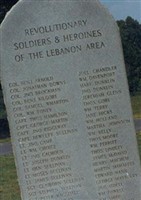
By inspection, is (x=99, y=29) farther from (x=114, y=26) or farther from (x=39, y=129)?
(x=39, y=129)

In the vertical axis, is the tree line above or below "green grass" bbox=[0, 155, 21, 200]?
above

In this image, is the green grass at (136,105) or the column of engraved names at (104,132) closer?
the column of engraved names at (104,132)

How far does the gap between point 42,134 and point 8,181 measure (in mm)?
4832

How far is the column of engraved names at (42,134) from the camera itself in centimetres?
603

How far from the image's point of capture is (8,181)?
10773mm

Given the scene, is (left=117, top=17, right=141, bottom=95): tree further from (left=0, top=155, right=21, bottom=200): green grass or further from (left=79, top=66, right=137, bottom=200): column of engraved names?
(left=79, top=66, right=137, bottom=200): column of engraved names

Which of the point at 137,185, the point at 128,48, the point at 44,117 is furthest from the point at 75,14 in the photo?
the point at 128,48

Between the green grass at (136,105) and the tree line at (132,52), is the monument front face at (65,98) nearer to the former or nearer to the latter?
the green grass at (136,105)

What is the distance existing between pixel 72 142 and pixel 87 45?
2.49ft

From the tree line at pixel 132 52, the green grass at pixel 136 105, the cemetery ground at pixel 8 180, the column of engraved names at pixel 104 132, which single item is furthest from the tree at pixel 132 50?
the column of engraved names at pixel 104 132

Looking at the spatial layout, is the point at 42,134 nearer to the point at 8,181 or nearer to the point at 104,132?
the point at 104,132

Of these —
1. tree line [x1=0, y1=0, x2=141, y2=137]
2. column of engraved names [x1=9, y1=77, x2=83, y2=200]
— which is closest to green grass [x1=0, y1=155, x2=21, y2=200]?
column of engraved names [x1=9, y1=77, x2=83, y2=200]

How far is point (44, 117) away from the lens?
6047 mm

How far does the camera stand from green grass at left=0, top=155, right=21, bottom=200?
379 inches
